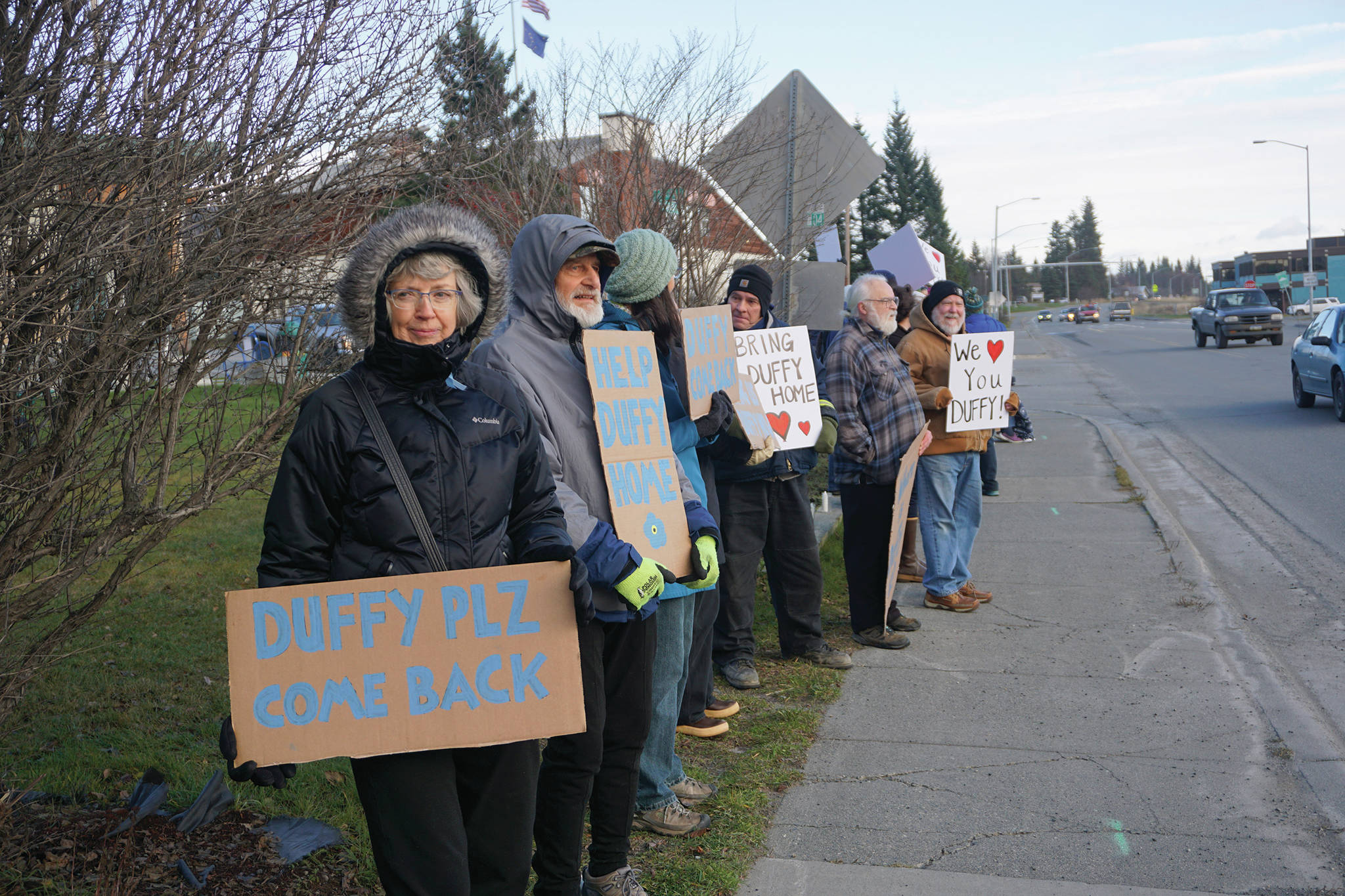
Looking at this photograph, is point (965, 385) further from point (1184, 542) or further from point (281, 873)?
point (281, 873)

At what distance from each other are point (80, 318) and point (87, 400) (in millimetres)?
354

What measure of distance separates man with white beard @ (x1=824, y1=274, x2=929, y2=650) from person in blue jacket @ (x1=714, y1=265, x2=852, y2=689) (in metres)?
0.24

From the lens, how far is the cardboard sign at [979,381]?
22.0 ft

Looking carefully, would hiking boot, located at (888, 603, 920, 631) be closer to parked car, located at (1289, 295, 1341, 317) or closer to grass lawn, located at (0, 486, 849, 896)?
grass lawn, located at (0, 486, 849, 896)

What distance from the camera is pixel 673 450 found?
149 inches

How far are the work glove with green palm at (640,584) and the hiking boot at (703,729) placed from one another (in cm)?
193

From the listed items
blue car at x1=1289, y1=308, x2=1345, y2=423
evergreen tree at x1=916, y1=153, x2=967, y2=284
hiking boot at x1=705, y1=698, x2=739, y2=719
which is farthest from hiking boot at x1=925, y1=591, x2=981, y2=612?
evergreen tree at x1=916, y1=153, x2=967, y2=284

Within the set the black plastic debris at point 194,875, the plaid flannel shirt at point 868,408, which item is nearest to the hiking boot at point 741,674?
the plaid flannel shirt at point 868,408

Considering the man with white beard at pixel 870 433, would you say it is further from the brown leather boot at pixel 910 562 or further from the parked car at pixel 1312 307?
the parked car at pixel 1312 307

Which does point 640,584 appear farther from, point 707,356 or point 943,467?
point 943,467

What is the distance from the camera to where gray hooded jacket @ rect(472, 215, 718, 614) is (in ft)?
10.4

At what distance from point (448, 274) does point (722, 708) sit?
9.63ft

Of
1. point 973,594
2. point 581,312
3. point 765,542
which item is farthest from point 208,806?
point 973,594

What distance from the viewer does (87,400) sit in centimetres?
325
